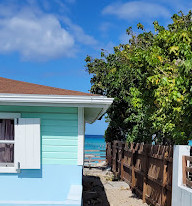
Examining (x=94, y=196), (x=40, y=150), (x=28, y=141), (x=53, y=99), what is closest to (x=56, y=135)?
(x=40, y=150)

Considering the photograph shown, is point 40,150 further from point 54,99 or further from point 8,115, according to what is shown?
point 54,99

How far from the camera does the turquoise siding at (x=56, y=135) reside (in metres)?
7.59

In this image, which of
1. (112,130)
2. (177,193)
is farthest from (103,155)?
(177,193)

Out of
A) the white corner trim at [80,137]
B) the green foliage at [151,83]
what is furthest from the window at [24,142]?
the green foliage at [151,83]

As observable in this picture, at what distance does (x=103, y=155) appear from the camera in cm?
2612

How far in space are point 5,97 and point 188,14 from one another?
1333 cm

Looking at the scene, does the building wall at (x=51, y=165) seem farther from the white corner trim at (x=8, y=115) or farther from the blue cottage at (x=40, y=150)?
the white corner trim at (x=8, y=115)

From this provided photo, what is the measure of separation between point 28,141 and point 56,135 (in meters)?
0.63

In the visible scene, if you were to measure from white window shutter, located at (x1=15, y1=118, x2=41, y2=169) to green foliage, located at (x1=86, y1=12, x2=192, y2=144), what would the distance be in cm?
298

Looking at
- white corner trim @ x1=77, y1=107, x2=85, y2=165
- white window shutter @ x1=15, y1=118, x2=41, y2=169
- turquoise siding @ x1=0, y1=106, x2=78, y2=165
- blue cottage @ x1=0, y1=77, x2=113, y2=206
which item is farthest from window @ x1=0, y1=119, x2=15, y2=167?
white corner trim @ x1=77, y1=107, x2=85, y2=165

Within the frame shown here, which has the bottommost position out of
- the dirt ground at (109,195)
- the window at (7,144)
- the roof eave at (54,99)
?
the dirt ground at (109,195)

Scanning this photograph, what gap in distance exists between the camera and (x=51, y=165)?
758cm

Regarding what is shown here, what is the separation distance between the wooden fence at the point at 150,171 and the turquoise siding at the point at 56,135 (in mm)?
2579

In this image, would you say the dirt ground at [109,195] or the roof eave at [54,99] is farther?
the dirt ground at [109,195]
